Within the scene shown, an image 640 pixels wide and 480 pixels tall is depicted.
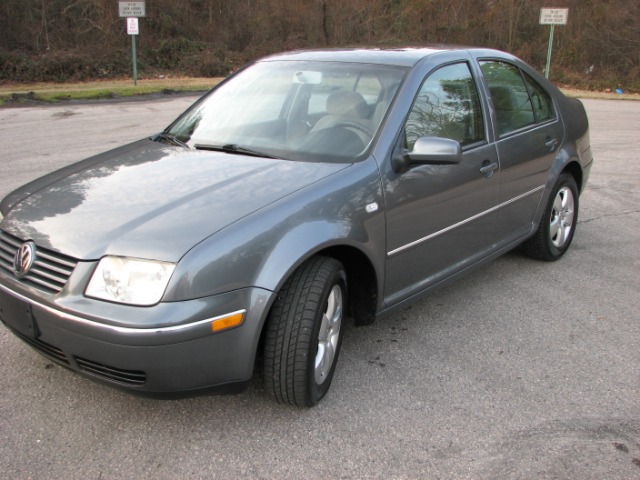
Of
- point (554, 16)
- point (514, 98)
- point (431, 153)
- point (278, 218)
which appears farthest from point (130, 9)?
point (278, 218)

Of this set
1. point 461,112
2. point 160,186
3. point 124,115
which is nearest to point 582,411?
point 461,112

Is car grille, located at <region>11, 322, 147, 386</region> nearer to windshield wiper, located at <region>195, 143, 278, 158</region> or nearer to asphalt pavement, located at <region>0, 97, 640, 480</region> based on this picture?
asphalt pavement, located at <region>0, 97, 640, 480</region>

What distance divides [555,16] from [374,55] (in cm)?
2148

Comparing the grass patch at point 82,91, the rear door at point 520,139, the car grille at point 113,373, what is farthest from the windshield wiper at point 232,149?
the grass patch at point 82,91

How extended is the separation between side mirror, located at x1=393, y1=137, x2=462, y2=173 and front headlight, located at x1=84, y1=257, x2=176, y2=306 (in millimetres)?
1388

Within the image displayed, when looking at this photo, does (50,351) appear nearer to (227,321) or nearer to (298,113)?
(227,321)

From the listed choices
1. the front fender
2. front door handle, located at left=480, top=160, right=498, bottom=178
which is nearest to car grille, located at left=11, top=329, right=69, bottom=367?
the front fender

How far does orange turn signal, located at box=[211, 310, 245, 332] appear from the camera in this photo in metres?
2.44

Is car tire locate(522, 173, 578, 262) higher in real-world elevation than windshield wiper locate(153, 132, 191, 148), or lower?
lower

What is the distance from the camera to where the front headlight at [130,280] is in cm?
238

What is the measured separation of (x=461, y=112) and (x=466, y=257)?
897mm

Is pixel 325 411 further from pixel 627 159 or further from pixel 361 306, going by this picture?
pixel 627 159

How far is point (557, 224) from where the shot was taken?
4.97m

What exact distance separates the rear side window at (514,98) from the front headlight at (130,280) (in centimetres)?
257
